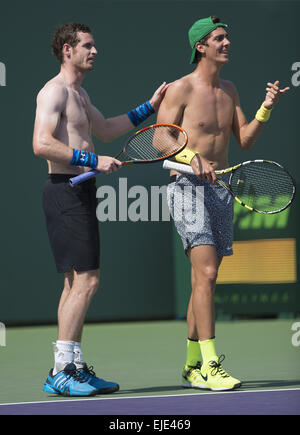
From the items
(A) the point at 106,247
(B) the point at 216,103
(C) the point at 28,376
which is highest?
(B) the point at 216,103

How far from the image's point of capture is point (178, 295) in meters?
9.21

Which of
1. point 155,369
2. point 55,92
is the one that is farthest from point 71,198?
point 155,369

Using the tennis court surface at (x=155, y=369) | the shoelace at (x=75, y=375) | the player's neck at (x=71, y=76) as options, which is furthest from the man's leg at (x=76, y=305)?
the player's neck at (x=71, y=76)

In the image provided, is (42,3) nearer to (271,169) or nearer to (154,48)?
(154,48)

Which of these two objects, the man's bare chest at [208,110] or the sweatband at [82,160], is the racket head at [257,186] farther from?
the sweatband at [82,160]

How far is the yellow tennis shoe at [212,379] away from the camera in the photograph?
4992 mm

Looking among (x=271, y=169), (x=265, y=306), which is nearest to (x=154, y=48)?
(x=265, y=306)

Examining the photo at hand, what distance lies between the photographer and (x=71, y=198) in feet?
16.5

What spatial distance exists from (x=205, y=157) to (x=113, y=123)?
0.57m

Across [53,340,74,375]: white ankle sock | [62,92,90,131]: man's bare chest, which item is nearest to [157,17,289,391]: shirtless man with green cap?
[62,92,90,131]: man's bare chest

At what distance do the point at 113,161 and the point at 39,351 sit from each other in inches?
109

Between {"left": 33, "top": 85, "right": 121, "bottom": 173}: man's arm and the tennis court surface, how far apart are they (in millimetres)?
1157

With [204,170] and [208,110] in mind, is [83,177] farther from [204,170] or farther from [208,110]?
[208,110]

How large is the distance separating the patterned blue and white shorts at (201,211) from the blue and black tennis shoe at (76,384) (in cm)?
86
